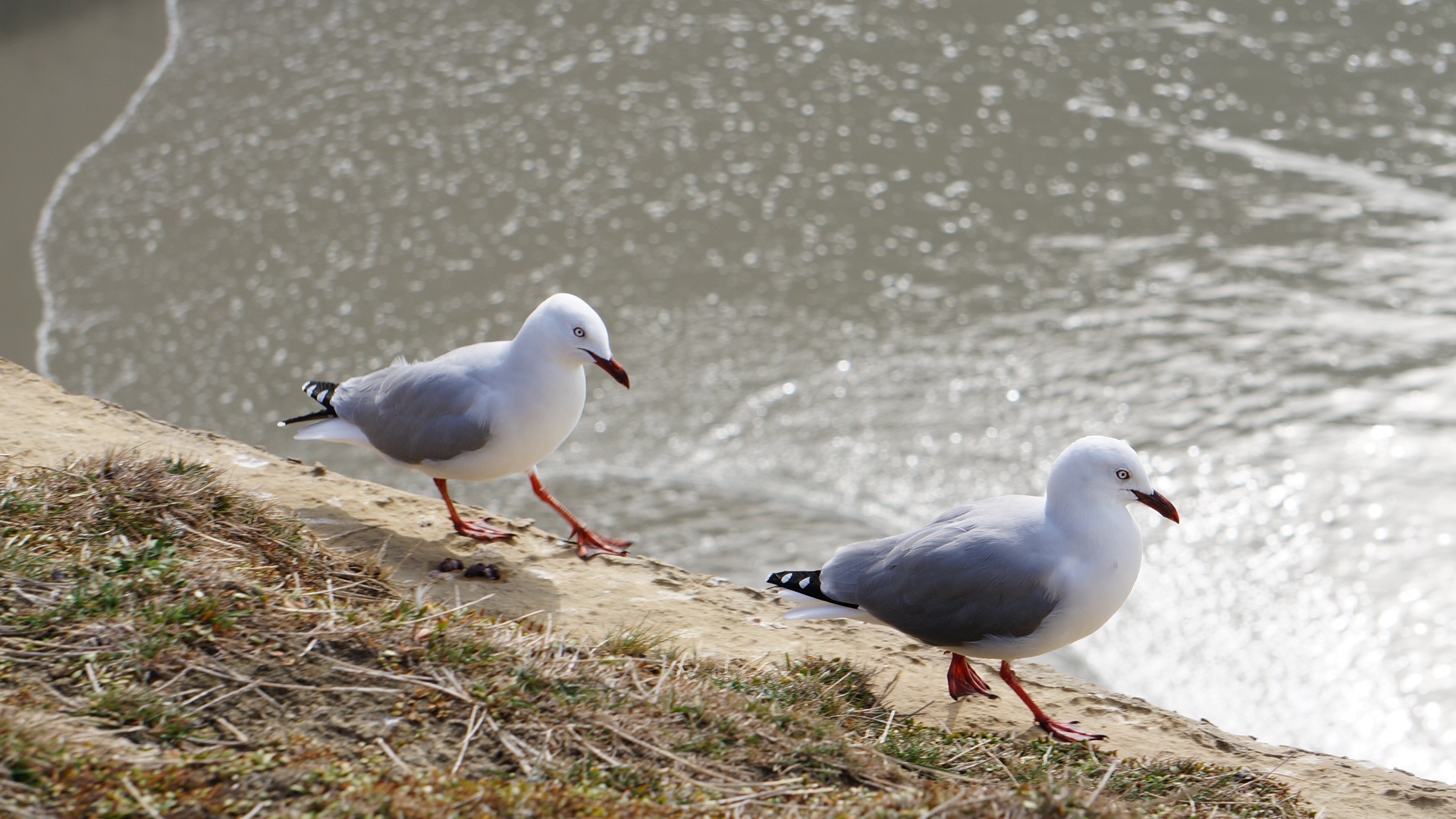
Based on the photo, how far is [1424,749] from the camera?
580 centimetres

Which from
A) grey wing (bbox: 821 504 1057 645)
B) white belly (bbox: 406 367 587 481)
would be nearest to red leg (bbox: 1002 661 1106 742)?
grey wing (bbox: 821 504 1057 645)

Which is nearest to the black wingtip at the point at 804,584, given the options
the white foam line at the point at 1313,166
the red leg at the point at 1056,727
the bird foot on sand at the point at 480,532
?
the red leg at the point at 1056,727

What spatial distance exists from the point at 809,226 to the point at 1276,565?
4286 mm

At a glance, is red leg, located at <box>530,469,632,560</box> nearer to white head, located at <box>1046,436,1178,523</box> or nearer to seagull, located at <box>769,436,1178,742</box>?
seagull, located at <box>769,436,1178,742</box>

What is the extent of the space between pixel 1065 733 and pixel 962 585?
580 millimetres

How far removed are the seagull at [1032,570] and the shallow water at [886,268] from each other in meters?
2.42

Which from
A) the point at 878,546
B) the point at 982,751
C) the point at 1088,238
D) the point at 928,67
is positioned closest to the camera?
the point at 982,751

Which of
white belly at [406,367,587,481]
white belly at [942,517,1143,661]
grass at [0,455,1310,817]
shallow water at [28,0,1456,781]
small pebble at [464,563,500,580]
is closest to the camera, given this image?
grass at [0,455,1310,817]

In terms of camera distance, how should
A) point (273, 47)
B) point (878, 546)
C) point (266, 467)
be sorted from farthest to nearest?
point (273, 47) < point (266, 467) < point (878, 546)

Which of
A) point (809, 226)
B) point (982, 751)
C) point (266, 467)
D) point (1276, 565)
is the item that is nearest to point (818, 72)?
point (809, 226)

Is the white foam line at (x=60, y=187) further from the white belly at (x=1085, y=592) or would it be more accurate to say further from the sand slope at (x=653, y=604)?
the white belly at (x=1085, y=592)

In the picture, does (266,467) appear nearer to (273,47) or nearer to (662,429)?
(662,429)

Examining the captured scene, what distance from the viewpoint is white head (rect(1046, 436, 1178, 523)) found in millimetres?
4043

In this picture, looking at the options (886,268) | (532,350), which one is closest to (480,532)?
(532,350)
